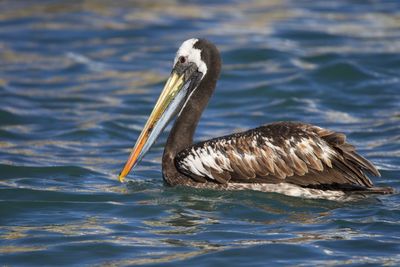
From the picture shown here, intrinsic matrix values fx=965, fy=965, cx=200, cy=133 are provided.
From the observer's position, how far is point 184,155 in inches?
358

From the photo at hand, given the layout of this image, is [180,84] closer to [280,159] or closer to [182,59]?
[182,59]

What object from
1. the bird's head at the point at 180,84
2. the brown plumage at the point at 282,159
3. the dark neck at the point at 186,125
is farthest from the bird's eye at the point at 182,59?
the brown plumage at the point at 282,159

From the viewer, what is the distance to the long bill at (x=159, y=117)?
939 centimetres

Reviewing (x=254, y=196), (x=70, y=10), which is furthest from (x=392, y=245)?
(x=70, y=10)

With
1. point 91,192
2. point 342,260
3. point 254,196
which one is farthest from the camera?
point 91,192

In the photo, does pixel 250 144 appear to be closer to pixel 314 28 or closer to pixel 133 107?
pixel 133 107

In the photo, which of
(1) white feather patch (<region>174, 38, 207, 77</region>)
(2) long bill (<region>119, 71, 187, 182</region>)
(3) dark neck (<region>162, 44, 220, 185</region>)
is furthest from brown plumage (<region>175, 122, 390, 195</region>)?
(1) white feather patch (<region>174, 38, 207, 77</region>)

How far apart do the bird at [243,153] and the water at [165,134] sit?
167mm

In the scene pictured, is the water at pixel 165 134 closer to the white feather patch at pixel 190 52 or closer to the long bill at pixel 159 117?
the long bill at pixel 159 117

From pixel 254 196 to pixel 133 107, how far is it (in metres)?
5.40

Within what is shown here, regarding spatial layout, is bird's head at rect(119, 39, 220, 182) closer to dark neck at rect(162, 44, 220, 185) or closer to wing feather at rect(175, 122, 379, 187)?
dark neck at rect(162, 44, 220, 185)

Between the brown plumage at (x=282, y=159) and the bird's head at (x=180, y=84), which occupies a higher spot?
the bird's head at (x=180, y=84)

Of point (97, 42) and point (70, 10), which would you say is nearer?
point (97, 42)

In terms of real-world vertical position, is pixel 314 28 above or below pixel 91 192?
above
